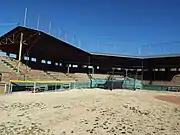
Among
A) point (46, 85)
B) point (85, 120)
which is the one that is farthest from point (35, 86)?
point (85, 120)

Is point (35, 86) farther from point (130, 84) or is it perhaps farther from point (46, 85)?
point (130, 84)

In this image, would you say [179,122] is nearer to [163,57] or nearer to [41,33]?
[41,33]

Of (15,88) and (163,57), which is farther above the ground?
(163,57)

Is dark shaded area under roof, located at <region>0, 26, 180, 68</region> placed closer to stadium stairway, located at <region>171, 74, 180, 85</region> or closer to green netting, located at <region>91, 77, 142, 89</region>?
stadium stairway, located at <region>171, 74, 180, 85</region>

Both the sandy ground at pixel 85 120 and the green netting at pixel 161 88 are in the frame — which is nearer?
the sandy ground at pixel 85 120

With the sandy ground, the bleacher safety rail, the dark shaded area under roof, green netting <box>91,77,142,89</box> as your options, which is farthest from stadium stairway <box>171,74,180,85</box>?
the sandy ground

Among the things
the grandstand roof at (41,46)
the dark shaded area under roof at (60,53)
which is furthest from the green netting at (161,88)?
the grandstand roof at (41,46)

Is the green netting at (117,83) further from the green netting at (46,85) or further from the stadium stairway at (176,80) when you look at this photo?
the stadium stairway at (176,80)

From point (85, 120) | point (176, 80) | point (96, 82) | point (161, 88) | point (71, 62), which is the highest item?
point (71, 62)

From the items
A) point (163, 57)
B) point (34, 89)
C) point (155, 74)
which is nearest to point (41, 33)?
point (34, 89)

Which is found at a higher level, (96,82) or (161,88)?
(96,82)

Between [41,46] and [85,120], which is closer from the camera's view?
[85,120]

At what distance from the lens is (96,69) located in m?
68.8

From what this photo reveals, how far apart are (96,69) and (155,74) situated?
50.3 feet
